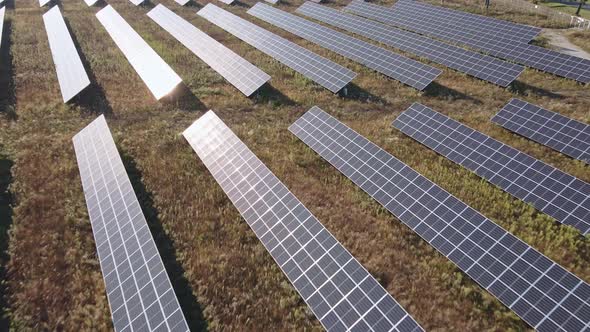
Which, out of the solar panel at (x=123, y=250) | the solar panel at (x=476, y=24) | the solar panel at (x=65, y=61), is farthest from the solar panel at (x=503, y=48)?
the solar panel at (x=65, y=61)

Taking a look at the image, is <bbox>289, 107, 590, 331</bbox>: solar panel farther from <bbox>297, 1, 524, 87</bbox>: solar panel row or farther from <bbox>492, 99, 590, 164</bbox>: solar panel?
<bbox>297, 1, 524, 87</bbox>: solar panel row

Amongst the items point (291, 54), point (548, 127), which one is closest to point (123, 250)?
point (548, 127)

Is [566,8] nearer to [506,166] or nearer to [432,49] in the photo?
[432,49]

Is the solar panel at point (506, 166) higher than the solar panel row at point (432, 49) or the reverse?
higher

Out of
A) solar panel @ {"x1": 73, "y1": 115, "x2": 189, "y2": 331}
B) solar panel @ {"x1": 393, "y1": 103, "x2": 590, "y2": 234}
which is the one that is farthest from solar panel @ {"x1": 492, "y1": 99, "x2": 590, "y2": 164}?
solar panel @ {"x1": 73, "y1": 115, "x2": 189, "y2": 331}

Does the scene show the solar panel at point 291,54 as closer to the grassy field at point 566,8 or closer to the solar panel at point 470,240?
the solar panel at point 470,240

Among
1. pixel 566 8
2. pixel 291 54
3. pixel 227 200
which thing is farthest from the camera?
pixel 566 8
